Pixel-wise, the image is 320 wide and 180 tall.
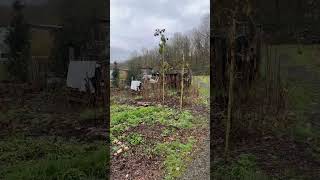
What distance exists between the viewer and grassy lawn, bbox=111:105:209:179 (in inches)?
144

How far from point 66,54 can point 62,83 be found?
25 cm

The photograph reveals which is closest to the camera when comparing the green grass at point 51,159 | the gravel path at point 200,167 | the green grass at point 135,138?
the green grass at point 51,159

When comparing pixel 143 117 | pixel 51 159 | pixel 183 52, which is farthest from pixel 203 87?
pixel 51 159

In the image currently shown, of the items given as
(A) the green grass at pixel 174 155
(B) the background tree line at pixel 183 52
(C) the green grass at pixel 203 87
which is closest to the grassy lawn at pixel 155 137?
(A) the green grass at pixel 174 155

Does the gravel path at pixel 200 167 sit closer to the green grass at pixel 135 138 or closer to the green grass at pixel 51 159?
the green grass at pixel 135 138

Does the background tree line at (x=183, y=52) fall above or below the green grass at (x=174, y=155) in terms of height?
above

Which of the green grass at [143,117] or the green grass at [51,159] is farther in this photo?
the green grass at [143,117]

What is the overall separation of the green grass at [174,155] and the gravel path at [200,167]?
0.18 ft

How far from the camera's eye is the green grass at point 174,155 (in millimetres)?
3617

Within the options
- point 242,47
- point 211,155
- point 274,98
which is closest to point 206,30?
point 242,47

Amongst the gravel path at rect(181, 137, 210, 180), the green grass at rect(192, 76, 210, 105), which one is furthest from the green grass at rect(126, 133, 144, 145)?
the green grass at rect(192, 76, 210, 105)

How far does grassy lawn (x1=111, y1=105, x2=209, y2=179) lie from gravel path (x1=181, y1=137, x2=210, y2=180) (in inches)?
2.2

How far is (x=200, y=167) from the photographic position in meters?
3.64

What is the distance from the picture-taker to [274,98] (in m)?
3.66
